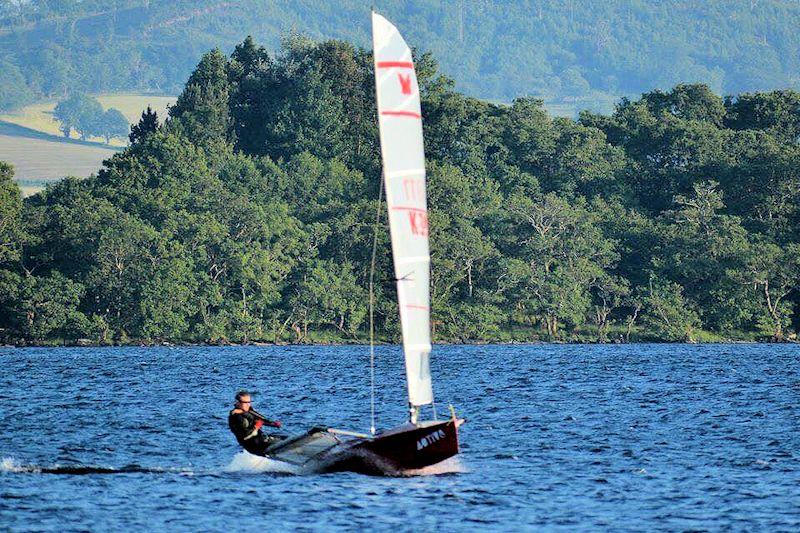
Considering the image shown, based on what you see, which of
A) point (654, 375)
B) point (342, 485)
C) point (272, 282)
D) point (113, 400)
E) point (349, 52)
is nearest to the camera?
point (342, 485)

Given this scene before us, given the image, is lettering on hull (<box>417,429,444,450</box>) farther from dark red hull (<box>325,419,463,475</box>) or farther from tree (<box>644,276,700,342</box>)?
tree (<box>644,276,700,342</box>)

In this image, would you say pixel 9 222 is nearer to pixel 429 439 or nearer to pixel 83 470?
pixel 83 470

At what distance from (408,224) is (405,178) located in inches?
47.5

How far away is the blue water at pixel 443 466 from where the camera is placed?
121 feet

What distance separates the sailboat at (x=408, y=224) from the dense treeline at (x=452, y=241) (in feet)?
267

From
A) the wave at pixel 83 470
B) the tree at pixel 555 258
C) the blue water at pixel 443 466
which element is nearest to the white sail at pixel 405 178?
the blue water at pixel 443 466

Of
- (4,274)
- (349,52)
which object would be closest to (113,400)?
(4,274)

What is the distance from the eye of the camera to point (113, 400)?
70.3 meters

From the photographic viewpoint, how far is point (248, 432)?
4334 centimetres

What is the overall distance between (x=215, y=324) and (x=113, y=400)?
59.6 meters

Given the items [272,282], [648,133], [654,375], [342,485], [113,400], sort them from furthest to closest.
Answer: [648,133] → [272,282] → [654,375] → [113,400] → [342,485]

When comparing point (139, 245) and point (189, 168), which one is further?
point (189, 168)

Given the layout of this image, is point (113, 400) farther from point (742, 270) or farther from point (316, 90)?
point (316, 90)

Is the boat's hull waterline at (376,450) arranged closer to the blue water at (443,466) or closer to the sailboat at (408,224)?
the sailboat at (408,224)
